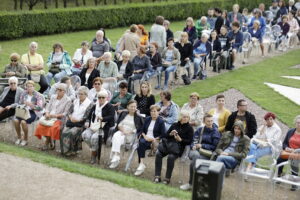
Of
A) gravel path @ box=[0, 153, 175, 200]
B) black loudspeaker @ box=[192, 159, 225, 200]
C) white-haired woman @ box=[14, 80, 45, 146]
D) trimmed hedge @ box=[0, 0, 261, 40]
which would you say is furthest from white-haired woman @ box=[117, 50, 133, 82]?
trimmed hedge @ box=[0, 0, 261, 40]

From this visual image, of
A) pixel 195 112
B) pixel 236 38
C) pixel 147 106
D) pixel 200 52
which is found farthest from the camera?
pixel 236 38

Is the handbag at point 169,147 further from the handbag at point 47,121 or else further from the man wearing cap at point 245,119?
the handbag at point 47,121

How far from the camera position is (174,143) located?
1121 cm

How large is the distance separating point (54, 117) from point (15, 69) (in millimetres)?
3182

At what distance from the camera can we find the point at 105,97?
12391 mm

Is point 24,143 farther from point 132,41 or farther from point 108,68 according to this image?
point 132,41

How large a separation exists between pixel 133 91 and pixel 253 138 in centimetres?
549

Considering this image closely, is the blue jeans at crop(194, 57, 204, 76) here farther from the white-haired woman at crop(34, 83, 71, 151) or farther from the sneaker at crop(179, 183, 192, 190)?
the sneaker at crop(179, 183, 192, 190)

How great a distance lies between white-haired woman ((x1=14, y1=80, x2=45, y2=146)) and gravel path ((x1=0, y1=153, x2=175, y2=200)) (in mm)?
2060

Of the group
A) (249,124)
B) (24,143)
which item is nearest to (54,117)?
(24,143)

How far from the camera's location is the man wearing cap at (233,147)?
10781 millimetres

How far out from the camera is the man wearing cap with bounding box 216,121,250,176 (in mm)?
10781

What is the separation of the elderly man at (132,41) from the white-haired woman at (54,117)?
5.01m

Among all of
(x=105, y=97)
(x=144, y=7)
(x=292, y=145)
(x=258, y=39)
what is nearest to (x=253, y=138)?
(x=292, y=145)
